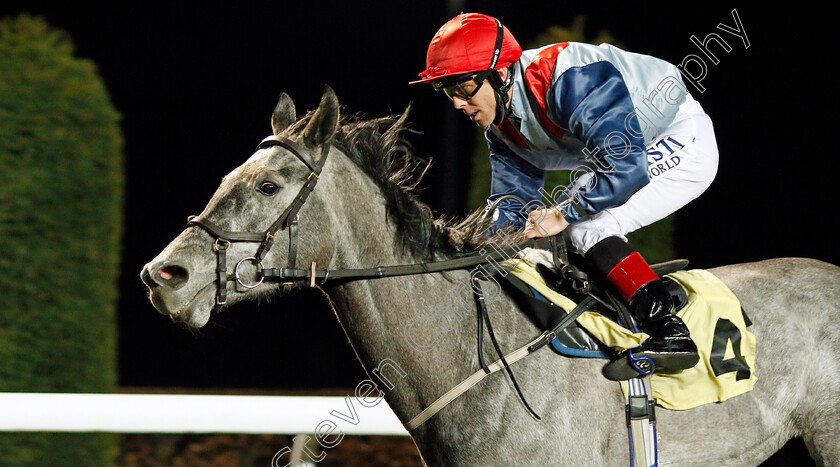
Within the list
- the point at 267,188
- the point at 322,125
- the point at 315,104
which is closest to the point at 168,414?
the point at 267,188

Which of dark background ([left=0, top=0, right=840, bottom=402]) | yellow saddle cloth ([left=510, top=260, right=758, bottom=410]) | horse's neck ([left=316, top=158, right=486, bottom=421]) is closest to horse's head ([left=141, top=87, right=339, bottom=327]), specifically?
horse's neck ([left=316, top=158, right=486, bottom=421])

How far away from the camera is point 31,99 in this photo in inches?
157

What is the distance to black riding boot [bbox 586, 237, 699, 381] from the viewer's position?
228cm

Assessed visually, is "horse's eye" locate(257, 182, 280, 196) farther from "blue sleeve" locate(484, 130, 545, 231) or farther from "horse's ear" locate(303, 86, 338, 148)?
"blue sleeve" locate(484, 130, 545, 231)

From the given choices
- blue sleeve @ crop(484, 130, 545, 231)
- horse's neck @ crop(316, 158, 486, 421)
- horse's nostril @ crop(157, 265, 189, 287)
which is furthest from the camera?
blue sleeve @ crop(484, 130, 545, 231)

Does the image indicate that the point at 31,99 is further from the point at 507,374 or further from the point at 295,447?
the point at 507,374

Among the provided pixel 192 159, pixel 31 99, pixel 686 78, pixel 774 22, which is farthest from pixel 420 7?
pixel 686 78

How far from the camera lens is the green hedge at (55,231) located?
12.8ft

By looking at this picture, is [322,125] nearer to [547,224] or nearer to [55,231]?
[547,224]

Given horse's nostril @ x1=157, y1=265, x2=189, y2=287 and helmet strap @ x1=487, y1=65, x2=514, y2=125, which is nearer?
horse's nostril @ x1=157, y1=265, x2=189, y2=287

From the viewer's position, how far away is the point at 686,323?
2430 millimetres

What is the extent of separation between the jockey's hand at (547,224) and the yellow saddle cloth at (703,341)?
116 mm

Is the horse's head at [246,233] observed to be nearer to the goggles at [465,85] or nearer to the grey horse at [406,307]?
the grey horse at [406,307]

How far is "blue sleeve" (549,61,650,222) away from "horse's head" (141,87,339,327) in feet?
2.39
